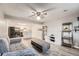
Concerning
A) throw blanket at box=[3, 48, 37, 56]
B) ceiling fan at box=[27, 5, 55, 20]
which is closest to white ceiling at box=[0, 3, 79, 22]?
ceiling fan at box=[27, 5, 55, 20]

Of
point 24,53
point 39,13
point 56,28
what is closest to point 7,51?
point 24,53

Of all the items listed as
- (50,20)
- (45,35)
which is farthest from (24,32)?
(50,20)

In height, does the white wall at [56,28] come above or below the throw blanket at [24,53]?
above

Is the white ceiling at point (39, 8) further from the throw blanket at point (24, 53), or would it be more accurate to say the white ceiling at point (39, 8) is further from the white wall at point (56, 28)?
the throw blanket at point (24, 53)

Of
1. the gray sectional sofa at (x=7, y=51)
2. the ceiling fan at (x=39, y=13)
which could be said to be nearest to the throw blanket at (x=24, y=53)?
the gray sectional sofa at (x=7, y=51)

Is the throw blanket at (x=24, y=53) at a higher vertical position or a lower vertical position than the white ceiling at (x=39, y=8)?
lower

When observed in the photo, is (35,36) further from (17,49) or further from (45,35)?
(17,49)

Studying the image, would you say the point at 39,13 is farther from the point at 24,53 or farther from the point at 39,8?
the point at 24,53

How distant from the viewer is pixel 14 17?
1994mm

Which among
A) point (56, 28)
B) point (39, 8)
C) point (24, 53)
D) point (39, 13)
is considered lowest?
point (24, 53)

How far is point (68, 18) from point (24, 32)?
1037 mm

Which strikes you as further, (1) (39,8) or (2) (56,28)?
(2) (56,28)

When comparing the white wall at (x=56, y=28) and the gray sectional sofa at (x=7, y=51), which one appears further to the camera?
the white wall at (x=56, y=28)

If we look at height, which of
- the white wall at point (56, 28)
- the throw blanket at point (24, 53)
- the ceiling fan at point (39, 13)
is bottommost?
the throw blanket at point (24, 53)
